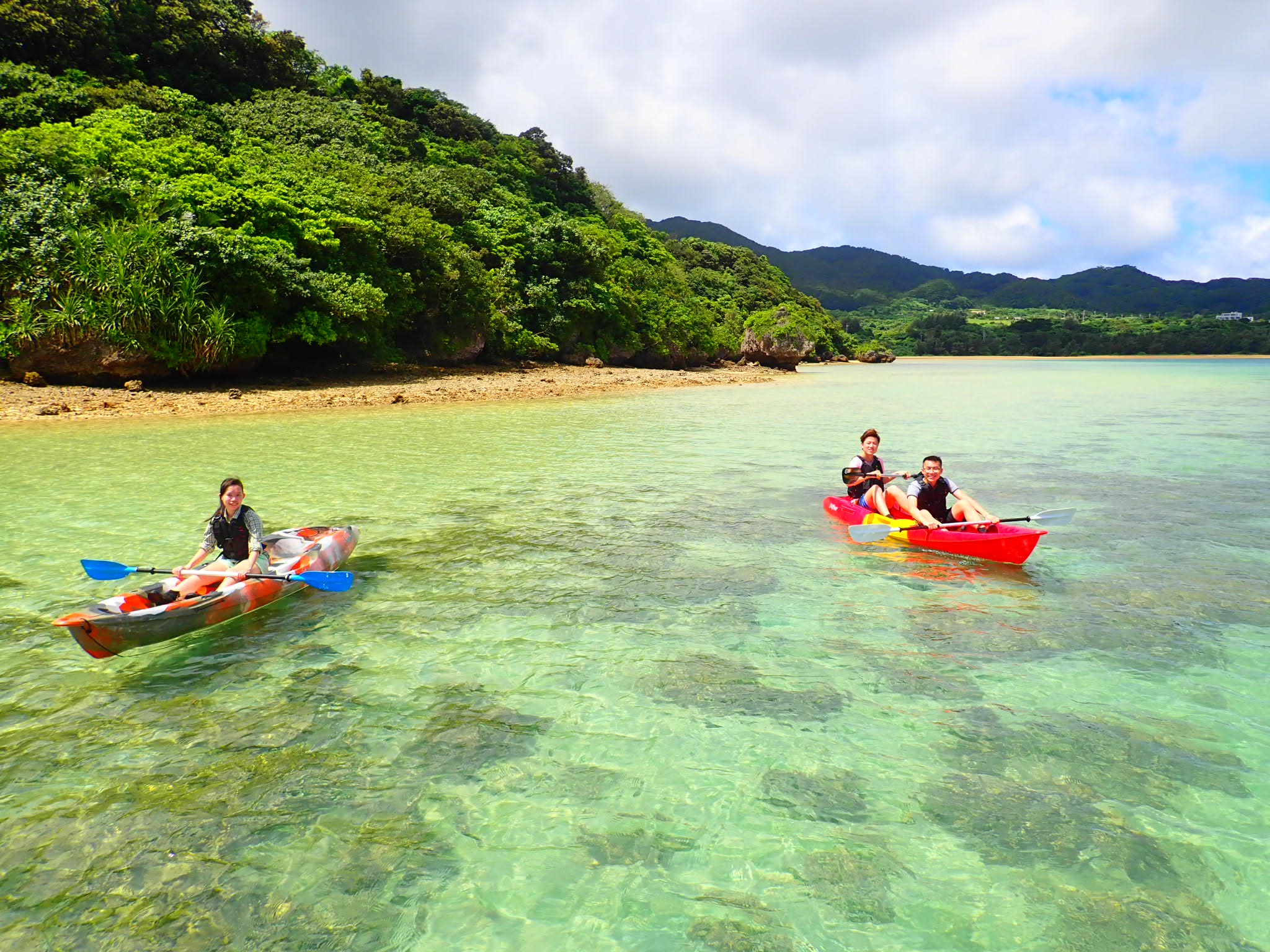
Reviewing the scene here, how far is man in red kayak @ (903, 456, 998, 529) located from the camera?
8102mm

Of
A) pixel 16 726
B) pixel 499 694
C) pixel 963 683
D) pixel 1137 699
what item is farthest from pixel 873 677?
pixel 16 726

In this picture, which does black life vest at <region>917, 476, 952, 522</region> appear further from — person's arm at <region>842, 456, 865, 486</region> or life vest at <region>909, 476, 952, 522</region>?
person's arm at <region>842, 456, 865, 486</region>

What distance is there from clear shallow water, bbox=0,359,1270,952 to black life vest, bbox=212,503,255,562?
24.2 inches

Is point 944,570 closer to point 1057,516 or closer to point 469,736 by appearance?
point 1057,516

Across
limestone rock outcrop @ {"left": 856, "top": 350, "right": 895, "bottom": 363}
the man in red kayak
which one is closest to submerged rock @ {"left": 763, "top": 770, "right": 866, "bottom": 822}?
the man in red kayak

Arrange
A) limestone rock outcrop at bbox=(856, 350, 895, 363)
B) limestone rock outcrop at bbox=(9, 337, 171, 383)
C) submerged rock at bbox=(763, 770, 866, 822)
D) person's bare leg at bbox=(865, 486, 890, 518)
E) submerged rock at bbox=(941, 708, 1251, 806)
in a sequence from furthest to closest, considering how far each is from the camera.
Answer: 1. limestone rock outcrop at bbox=(856, 350, 895, 363)
2. limestone rock outcrop at bbox=(9, 337, 171, 383)
3. person's bare leg at bbox=(865, 486, 890, 518)
4. submerged rock at bbox=(941, 708, 1251, 806)
5. submerged rock at bbox=(763, 770, 866, 822)

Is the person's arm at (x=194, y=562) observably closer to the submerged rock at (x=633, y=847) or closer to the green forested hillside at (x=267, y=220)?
the submerged rock at (x=633, y=847)

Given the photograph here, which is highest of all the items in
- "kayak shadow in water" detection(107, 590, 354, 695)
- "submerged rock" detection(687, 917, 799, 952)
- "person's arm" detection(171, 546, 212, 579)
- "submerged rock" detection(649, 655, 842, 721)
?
"person's arm" detection(171, 546, 212, 579)

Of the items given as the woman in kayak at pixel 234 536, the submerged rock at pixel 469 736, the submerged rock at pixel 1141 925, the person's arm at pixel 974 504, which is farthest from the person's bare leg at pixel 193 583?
the person's arm at pixel 974 504

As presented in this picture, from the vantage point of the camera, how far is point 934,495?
27.3ft

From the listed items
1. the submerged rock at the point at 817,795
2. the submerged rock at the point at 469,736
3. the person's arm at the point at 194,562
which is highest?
the person's arm at the point at 194,562

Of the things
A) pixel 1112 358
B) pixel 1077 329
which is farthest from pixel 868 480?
pixel 1077 329

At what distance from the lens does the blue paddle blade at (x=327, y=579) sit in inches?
236

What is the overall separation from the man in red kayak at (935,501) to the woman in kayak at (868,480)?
443 millimetres
